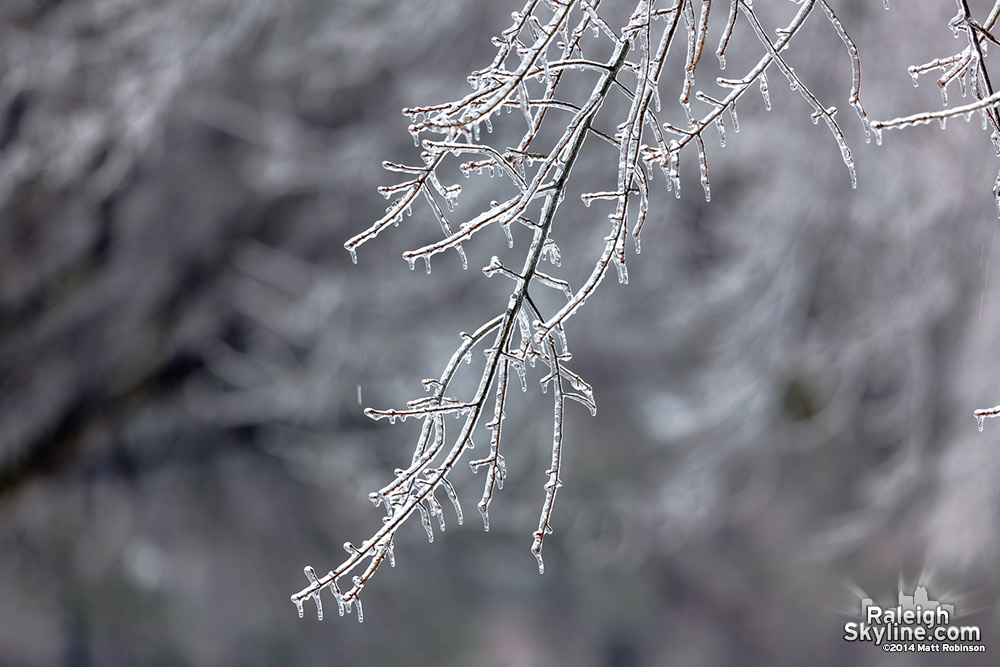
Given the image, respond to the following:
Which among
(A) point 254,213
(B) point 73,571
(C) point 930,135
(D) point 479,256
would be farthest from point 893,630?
(B) point 73,571

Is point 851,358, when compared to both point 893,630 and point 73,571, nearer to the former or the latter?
point 893,630

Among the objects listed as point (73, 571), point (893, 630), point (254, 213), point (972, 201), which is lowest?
point (893, 630)

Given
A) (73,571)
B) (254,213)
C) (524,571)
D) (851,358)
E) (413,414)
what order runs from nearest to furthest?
(413,414) < (851,358) < (254,213) < (73,571) < (524,571)

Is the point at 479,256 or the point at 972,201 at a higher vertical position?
the point at 479,256

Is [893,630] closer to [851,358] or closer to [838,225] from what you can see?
[851,358]

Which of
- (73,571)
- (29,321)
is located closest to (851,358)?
(29,321)

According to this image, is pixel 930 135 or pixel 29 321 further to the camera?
pixel 29 321

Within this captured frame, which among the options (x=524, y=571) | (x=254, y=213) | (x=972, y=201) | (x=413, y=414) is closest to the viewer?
(x=413, y=414)
